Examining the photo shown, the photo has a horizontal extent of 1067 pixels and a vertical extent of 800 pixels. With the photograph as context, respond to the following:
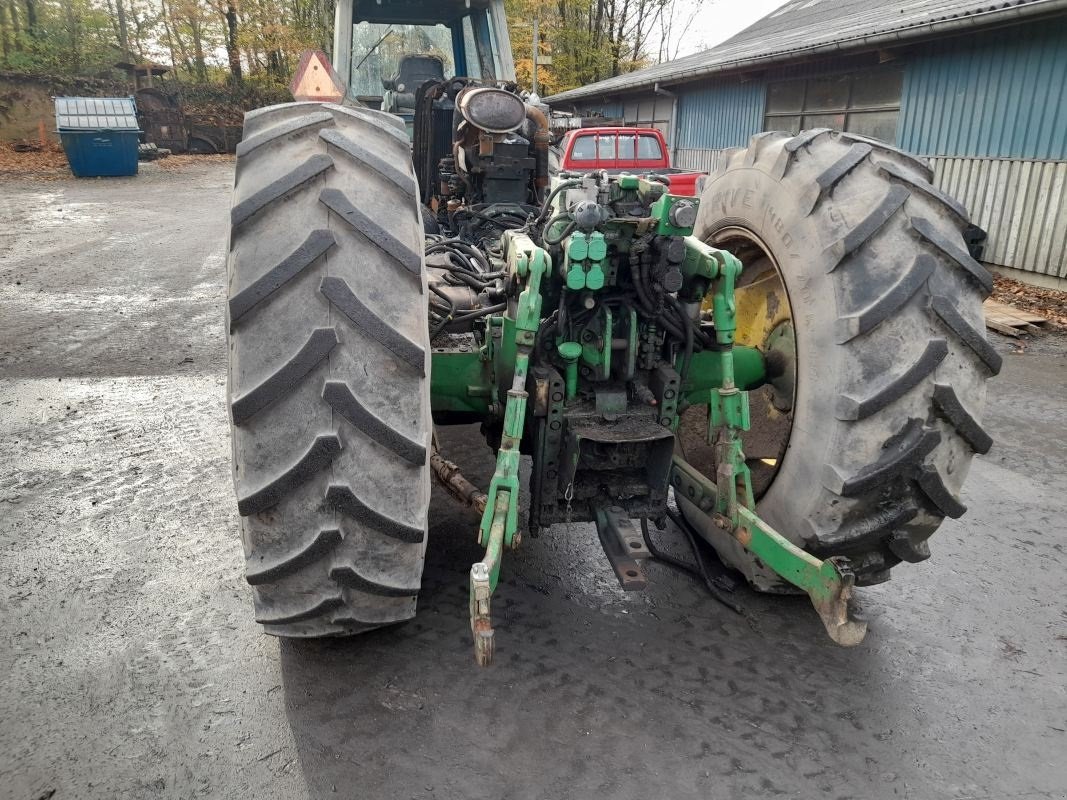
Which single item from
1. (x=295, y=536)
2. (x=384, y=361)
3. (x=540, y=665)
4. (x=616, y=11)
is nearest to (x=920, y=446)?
(x=540, y=665)

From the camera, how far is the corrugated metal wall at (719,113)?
53.8ft

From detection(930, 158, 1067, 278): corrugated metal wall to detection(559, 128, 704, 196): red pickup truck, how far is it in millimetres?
5261

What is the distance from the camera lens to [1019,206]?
9930 millimetres

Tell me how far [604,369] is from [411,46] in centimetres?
456

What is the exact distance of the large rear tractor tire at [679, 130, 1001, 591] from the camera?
2.41 meters

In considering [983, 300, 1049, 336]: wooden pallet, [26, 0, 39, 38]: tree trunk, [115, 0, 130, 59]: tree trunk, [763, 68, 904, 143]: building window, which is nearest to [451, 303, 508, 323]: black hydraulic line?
[983, 300, 1049, 336]: wooden pallet

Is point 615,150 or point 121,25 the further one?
point 121,25

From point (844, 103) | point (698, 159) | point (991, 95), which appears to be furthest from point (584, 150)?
point (991, 95)

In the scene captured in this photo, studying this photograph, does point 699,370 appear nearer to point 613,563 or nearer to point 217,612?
point 613,563

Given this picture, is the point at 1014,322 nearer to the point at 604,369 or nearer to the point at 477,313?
the point at 477,313

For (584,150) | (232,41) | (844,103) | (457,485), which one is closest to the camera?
(457,485)

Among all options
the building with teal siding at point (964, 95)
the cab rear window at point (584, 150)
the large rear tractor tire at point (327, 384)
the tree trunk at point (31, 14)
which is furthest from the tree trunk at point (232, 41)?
the large rear tractor tire at point (327, 384)

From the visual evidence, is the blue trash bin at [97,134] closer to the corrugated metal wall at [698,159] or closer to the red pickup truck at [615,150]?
the red pickup truck at [615,150]

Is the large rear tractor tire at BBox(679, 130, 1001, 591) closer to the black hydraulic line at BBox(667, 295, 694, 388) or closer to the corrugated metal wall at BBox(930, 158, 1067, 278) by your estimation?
the black hydraulic line at BBox(667, 295, 694, 388)
